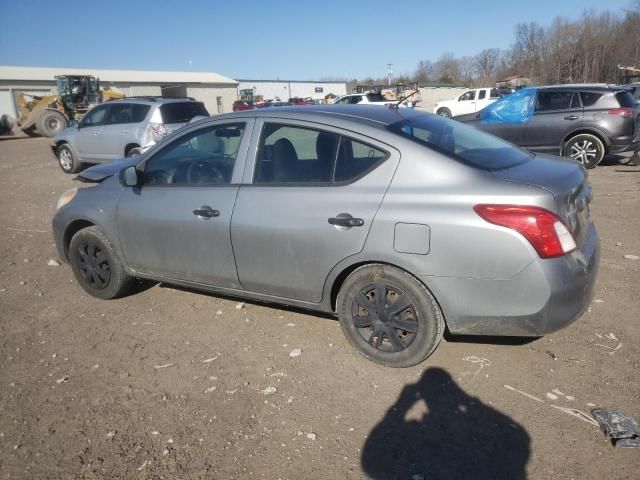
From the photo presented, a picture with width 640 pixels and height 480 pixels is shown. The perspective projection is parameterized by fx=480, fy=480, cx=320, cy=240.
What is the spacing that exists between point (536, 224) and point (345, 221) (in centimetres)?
109

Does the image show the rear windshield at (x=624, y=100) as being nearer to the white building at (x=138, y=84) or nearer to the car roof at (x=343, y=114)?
the car roof at (x=343, y=114)

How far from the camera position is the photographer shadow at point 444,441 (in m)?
2.33

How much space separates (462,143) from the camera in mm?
3271

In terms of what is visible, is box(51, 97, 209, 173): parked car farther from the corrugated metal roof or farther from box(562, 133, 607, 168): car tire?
the corrugated metal roof

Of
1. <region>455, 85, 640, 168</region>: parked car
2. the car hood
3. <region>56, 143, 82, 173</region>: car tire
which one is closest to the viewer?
the car hood

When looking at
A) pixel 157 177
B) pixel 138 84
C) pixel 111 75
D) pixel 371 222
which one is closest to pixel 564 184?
pixel 371 222

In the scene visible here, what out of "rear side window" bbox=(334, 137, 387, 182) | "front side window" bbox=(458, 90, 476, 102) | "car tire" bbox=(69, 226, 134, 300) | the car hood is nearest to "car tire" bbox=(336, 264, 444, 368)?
"rear side window" bbox=(334, 137, 387, 182)

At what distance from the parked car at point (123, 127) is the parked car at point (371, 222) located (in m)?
7.19

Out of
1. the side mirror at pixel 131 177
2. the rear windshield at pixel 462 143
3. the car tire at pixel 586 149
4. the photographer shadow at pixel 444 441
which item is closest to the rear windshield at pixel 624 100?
the car tire at pixel 586 149

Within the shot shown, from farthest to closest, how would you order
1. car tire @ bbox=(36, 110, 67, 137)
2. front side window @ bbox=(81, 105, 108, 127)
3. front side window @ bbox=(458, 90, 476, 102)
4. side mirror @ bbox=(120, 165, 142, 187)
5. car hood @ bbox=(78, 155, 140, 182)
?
front side window @ bbox=(458, 90, 476, 102) < car tire @ bbox=(36, 110, 67, 137) < front side window @ bbox=(81, 105, 108, 127) < car hood @ bbox=(78, 155, 140, 182) < side mirror @ bbox=(120, 165, 142, 187)

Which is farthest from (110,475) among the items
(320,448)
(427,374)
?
(427,374)

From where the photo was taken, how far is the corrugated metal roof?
44.2m

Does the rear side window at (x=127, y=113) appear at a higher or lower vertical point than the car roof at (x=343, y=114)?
higher

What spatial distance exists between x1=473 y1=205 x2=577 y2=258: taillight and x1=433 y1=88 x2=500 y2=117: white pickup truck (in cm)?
2484
